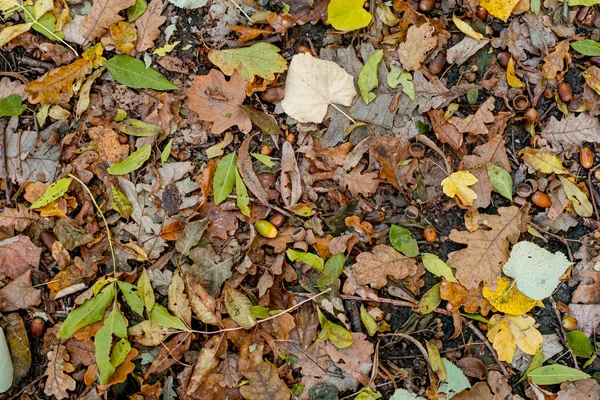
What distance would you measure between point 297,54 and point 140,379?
1.98 m

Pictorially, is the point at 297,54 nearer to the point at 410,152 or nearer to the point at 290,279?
the point at 410,152

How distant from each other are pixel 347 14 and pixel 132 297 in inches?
76.5

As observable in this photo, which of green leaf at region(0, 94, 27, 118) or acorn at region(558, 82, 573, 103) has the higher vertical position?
acorn at region(558, 82, 573, 103)

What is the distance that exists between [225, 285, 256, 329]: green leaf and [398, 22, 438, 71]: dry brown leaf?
62.0 inches

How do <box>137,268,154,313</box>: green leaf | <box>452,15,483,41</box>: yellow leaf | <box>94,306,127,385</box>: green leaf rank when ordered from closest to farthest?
<box>94,306,127,385</box>: green leaf
<box>137,268,154,313</box>: green leaf
<box>452,15,483,41</box>: yellow leaf

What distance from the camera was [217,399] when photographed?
285 cm

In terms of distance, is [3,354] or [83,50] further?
[83,50]

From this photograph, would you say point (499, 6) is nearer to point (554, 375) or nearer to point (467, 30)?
point (467, 30)

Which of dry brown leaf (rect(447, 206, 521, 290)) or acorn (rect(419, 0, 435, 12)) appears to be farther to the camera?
acorn (rect(419, 0, 435, 12))

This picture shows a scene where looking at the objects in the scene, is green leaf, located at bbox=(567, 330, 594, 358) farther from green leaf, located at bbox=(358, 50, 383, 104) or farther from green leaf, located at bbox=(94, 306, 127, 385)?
green leaf, located at bbox=(94, 306, 127, 385)

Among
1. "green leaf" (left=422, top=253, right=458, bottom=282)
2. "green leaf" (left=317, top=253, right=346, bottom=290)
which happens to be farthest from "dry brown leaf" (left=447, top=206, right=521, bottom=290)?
"green leaf" (left=317, top=253, right=346, bottom=290)

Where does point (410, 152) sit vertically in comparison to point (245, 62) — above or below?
below

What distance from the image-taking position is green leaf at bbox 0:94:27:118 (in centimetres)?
304

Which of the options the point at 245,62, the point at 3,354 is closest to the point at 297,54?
the point at 245,62
